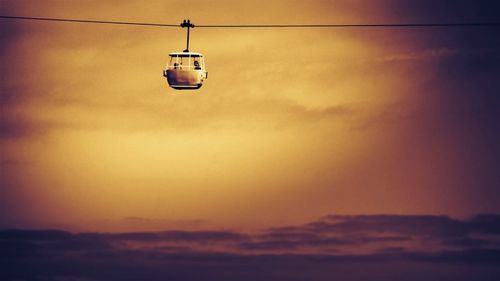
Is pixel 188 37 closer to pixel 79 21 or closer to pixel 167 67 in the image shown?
pixel 167 67

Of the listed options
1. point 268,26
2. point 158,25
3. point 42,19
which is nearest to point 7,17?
point 42,19

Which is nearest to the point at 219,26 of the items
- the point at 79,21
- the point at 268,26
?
the point at 268,26

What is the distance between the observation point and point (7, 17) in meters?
41.3

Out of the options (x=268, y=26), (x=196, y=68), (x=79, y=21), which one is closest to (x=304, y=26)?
(x=268, y=26)

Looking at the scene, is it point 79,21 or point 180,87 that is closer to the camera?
point 180,87

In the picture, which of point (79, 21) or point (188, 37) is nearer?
point (188, 37)

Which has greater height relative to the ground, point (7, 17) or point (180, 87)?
point (7, 17)

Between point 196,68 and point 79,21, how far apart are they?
4653mm

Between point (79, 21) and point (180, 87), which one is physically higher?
point (79, 21)

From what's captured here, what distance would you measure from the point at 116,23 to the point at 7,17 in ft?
10.4

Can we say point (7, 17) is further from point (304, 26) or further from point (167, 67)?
point (304, 26)

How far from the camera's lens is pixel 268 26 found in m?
41.3

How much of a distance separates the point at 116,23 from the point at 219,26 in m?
3.08

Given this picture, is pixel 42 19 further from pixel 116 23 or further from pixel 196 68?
pixel 196 68
